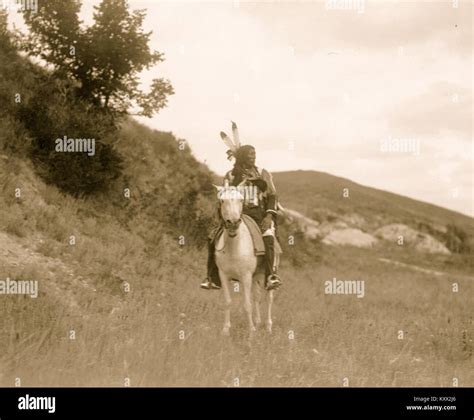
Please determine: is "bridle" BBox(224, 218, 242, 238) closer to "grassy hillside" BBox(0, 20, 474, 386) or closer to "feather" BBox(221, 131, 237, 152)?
"grassy hillside" BBox(0, 20, 474, 386)

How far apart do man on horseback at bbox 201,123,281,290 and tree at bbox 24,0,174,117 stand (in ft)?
27.9

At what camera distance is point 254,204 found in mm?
12492

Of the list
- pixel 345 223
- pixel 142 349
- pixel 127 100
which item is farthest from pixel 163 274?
pixel 345 223

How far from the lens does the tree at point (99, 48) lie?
19078mm

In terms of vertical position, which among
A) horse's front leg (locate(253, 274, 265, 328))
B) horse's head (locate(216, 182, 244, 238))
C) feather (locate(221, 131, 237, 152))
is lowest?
horse's front leg (locate(253, 274, 265, 328))

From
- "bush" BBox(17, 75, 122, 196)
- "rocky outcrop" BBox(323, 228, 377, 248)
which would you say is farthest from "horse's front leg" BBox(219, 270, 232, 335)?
"rocky outcrop" BBox(323, 228, 377, 248)

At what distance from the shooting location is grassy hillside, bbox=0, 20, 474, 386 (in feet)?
27.0

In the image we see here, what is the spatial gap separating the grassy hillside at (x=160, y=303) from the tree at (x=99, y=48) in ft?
3.96

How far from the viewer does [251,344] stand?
33.0 ft
